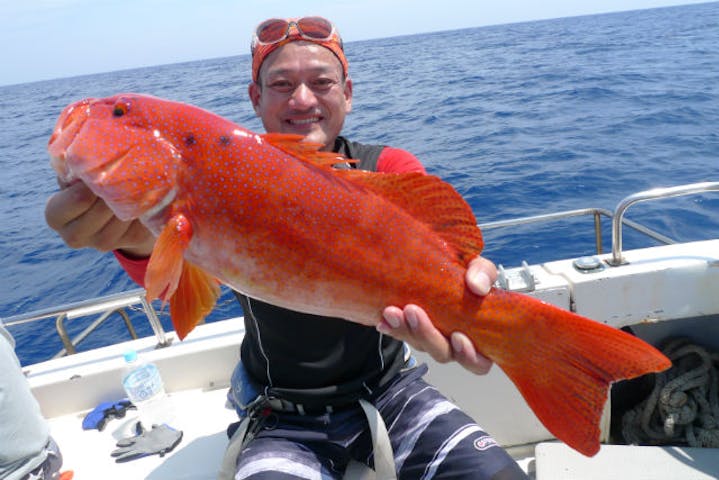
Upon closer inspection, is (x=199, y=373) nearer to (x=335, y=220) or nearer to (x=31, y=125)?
(x=335, y=220)

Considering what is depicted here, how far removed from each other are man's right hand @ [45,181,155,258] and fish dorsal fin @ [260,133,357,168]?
0.76 meters

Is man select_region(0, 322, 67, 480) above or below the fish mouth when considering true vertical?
below

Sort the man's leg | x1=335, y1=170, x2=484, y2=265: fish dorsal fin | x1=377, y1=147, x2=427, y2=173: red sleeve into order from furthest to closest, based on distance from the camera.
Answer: x1=377, y1=147, x2=427, y2=173: red sleeve, the man's leg, x1=335, y1=170, x2=484, y2=265: fish dorsal fin

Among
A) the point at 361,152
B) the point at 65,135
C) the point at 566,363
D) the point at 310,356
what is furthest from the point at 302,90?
the point at 566,363

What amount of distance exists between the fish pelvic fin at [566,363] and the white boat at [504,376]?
66.6 inches

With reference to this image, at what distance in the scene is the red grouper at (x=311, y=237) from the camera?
179 centimetres

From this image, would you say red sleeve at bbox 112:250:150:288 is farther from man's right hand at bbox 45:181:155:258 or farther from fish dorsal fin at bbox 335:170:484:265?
fish dorsal fin at bbox 335:170:484:265

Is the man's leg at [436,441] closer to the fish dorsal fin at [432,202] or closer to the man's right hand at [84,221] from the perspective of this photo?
the fish dorsal fin at [432,202]

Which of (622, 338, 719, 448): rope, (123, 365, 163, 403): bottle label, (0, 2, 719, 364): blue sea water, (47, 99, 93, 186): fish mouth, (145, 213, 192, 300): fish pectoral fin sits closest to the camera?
(145, 213, 192, 300): fish pectoral fin

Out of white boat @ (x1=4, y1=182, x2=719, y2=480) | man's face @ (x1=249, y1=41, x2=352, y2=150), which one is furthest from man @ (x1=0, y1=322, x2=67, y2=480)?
man's face @ (x1=249, y1=41, x2=352, y2=150)

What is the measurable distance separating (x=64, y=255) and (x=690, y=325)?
13729 millimetres

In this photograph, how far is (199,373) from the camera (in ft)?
13.0

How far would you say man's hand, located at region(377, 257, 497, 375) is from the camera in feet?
6.25

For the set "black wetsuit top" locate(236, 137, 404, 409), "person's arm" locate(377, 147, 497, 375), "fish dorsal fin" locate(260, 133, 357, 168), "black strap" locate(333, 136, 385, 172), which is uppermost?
"fish dorsal fin" locate(260, 133, 357, 168)
